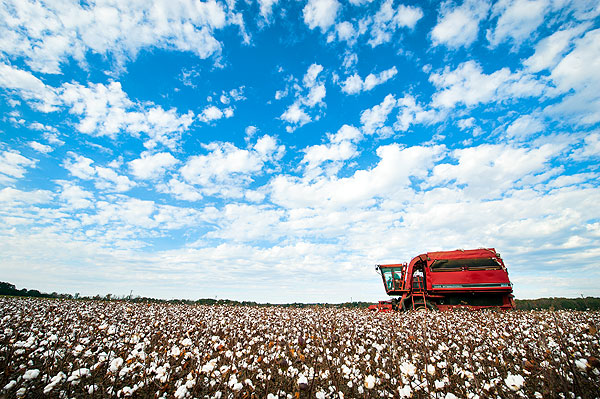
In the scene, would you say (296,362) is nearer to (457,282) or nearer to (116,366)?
(116,366)

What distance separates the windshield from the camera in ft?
51.0

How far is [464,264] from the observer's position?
16406 mm

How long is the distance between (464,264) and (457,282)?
130 cm

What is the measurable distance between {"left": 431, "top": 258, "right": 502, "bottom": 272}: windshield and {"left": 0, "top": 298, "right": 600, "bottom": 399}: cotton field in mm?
5456

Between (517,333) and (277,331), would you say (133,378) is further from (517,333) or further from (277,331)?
(517,333)

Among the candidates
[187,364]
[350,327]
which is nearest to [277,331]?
[350,327]

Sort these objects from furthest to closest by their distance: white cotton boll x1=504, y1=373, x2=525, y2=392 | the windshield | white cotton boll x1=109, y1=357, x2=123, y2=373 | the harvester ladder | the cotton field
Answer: the harvester ladder → the windshield → white cotton boll x1=109, y1=357, x2=123, y2=373 → the cotton field → white cotton boll x1=504, y1=373, x2=525, y2=392

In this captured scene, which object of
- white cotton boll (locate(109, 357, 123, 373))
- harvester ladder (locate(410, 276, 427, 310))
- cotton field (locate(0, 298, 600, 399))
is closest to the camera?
cotton field (locate(0, 298, 600, 399))

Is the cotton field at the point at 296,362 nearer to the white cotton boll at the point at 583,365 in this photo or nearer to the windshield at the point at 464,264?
the white cotton boll at the point at 583,365

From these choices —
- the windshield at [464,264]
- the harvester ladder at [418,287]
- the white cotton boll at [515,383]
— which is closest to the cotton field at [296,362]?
the white cotton boll at [515,383]

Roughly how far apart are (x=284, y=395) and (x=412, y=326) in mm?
7619

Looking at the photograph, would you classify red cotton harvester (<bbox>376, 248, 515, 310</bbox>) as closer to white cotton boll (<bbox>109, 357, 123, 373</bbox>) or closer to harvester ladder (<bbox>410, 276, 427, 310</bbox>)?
harvester ladder (<bbox>410, 276, 427, 310</bbox>)

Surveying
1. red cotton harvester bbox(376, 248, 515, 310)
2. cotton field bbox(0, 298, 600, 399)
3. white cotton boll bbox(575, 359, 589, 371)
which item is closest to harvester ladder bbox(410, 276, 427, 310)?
red cotton harvester bbox(376, 248, 515, 310)

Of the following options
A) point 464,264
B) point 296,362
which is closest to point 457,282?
point 464,264
